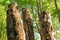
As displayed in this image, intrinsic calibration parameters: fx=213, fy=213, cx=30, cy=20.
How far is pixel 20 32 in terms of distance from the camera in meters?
9.30

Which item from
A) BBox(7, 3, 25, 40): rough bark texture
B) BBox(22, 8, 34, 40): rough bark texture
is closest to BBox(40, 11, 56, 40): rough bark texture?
BBox(7, 3, 25, 40): rough bark texture

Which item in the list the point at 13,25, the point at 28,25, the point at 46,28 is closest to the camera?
the point at 13,25

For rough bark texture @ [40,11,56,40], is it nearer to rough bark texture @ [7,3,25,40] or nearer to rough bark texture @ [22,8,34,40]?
rough bark texture @ [7,3,25,40]

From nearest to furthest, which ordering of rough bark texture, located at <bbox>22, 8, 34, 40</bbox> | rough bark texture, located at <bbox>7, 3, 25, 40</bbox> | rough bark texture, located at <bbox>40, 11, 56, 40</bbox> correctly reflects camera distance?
rough bark texture, located at <bbox>7, 3, 25, 40</bbox> → rough bark texture, located at <bbox>40, 11, 56, 40</bbox> → rough bark texture, located at <bbox>22, 8, 34, 40</bbox>

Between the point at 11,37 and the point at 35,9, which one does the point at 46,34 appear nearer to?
the point at 11,37

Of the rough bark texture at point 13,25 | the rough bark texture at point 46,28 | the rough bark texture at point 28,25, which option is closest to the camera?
the rough bark texture at point 13,25

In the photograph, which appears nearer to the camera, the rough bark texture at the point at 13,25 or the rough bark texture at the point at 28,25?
the rough bark texture at the point at 13,25

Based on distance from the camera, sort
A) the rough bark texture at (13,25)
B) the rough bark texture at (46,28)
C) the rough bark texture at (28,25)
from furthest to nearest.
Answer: the rough bark texture at (28,25)
the rough bark texture at (46,28)
the rough bark texture at (13,25)

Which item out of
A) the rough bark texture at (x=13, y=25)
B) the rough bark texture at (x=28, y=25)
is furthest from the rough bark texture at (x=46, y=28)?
the rough bark texture at (x=28, y=25)

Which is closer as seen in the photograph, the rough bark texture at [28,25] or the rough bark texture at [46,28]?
the rough bark texture at [46,28]

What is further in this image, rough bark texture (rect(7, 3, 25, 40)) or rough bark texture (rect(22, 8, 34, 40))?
rough bark texture (rect(22, 8, 34, 40))

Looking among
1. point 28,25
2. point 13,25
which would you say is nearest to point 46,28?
point 13,25

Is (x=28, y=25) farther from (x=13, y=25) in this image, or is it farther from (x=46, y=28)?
(x=13, y=25)

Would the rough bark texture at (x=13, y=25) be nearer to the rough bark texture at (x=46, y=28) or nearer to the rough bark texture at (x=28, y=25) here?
the rough bark texture at (x=46, y=28)
